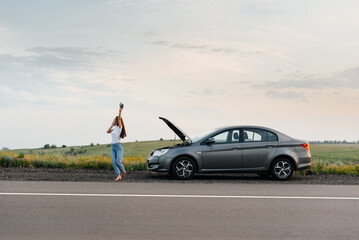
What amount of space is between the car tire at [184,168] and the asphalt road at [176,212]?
1.53m

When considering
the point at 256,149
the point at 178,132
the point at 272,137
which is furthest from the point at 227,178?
the point at 178,132

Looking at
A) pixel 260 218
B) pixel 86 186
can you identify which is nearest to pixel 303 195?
pixel 260 218

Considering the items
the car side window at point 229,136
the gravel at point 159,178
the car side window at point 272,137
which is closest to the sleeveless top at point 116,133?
the gravel at point 159,178

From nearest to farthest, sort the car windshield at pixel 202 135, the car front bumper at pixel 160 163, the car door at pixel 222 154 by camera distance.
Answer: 1. the car front bumper at pixel 160 163
2. the car door at pixel 222 154
3. the car windshield at pixel 202 135

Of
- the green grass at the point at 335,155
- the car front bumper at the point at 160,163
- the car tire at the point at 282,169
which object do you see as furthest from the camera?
the green grass at the point at 335,155

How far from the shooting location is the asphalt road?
22.7ft

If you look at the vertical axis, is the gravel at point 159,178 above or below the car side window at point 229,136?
below

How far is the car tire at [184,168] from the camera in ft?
45.9

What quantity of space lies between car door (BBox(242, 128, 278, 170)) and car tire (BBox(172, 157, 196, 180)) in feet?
5.50

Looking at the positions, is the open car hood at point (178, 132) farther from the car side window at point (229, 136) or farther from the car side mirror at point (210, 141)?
the car side window at point (229, 136)

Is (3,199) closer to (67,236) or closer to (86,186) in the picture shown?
(86,186)

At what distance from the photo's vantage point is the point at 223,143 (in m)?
14.3

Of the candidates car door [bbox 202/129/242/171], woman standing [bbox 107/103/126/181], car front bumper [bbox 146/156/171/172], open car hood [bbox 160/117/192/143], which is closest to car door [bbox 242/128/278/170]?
car door [bbox 202/129/242/171]

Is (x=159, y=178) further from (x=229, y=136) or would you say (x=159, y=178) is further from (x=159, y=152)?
(x=229, y=136)
